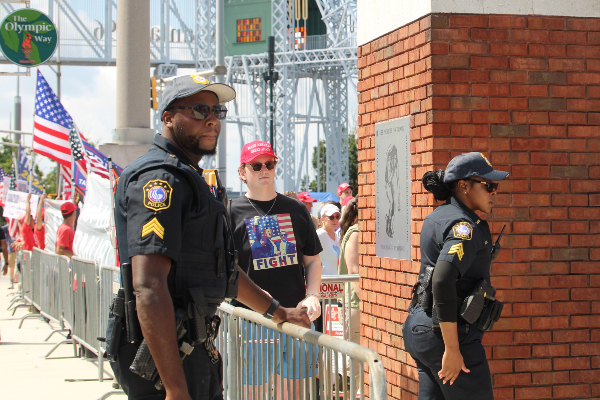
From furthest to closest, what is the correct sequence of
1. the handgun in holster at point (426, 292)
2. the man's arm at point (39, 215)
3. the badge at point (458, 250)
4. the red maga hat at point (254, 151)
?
1. the man's arm at point (39, 215)
2. the red maga hat at point (254, 151)
3. the handgun in holster at point (426, 292)
4. the badge at point (458, 250)

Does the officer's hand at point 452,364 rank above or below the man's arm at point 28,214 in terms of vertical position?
below

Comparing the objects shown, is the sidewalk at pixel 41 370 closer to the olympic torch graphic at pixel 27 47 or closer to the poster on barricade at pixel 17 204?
the poster on barricade at pixel 17 204

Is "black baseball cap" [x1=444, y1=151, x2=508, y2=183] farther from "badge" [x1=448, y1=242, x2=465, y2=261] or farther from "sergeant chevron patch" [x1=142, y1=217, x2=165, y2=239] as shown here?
"sergeant chevron patch" [x1=142, y1=217, x2=165, y2=239]

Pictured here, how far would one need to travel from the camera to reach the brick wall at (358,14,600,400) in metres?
4.66

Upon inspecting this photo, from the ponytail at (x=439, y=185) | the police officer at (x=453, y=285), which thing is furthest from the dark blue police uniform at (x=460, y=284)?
the ponytail at (x=439, y=185)

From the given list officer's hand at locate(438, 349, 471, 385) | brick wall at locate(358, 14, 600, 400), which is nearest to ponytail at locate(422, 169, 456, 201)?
brick wall at locate(358, 14, 600, 400)

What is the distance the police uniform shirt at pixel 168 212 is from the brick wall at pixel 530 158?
2.21m

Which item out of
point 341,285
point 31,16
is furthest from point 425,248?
point 31,16

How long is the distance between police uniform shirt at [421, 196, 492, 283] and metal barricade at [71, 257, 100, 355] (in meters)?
5.59

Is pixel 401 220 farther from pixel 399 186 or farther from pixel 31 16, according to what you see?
pixel 31 16

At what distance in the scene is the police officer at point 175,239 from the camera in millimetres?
2516

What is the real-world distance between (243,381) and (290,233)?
116 cm

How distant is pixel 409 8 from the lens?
4.96 metres

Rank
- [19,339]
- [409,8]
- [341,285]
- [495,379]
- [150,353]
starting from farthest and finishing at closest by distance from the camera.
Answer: [19,339] → [341,285] → [409,8] → [495,379] → [150,353]
